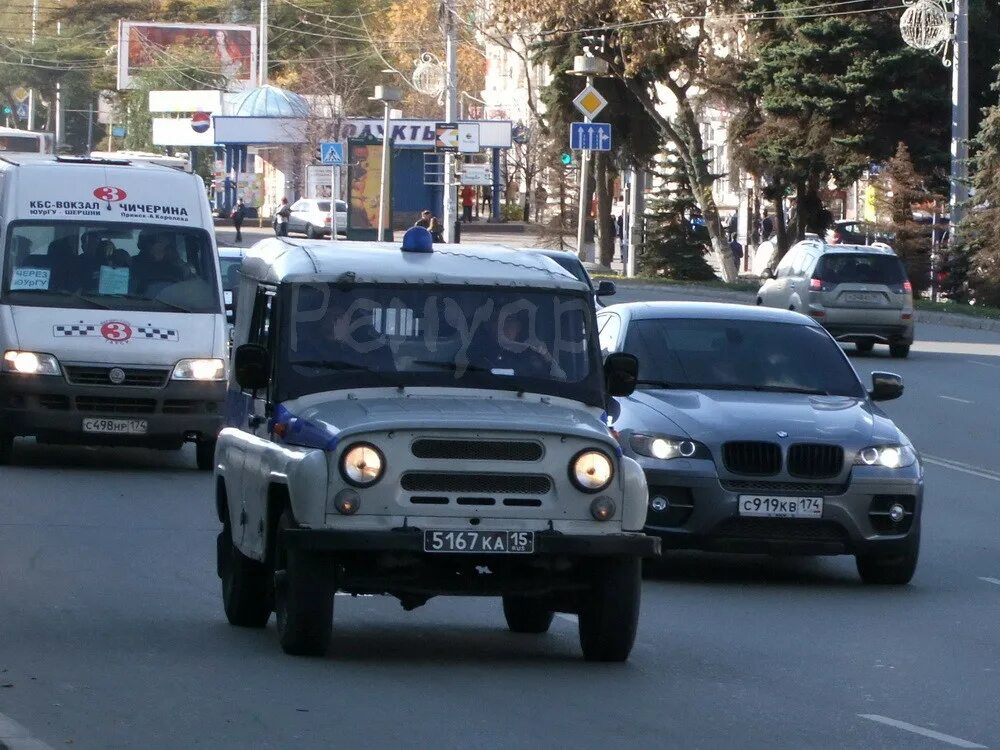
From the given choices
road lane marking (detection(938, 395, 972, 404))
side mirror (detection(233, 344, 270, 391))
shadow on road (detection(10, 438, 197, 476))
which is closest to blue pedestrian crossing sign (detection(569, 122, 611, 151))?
Result: road lane marking (detection(938, 395, 972, 404))

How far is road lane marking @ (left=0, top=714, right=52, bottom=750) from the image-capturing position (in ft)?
21.6

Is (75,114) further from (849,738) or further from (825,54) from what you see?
(849,738)

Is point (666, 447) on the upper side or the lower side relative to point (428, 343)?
lower

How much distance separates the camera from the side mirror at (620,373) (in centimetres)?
937

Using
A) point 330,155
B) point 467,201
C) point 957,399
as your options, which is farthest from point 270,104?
point 957,399

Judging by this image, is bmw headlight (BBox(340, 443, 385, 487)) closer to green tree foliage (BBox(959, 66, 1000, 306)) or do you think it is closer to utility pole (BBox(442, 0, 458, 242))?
green tree foliage (BBox(959, 66, 1000, 306))

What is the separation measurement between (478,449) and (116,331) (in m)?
9.26

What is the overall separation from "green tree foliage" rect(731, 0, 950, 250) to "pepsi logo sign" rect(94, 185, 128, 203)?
3602 centimetres

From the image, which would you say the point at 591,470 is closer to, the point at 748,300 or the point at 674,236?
the point at 748,300

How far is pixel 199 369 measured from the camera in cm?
1738

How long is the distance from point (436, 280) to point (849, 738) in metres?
2.83

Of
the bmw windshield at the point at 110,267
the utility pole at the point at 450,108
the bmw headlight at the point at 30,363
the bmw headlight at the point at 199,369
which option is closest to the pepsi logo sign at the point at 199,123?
the utility pole at the point at 450,108

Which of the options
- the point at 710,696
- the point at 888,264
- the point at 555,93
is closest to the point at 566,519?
the point at 710,696

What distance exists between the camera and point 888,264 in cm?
3297
